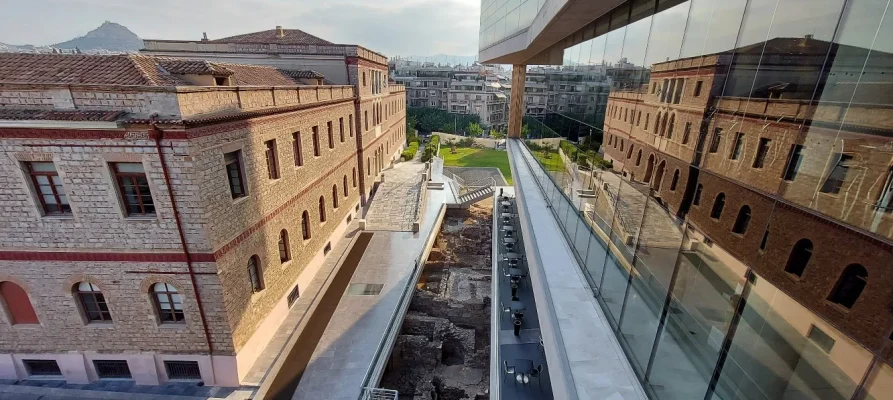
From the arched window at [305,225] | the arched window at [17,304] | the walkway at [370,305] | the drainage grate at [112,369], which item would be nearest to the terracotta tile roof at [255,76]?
the arched window at [305,225]

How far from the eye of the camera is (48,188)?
29.7 feet

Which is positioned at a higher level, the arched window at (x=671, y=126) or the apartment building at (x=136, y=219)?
the arched window at (x=671, y=126)

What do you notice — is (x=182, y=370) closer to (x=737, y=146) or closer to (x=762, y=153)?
(x=737, y=146)

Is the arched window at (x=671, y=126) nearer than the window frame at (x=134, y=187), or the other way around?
the arched window at (x=671, y=126)

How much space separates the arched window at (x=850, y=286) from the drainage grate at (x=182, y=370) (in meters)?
13.4

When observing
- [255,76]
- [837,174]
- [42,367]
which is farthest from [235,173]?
[837,174]

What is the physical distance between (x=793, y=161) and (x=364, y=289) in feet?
47.2

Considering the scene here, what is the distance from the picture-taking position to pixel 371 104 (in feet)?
81.4

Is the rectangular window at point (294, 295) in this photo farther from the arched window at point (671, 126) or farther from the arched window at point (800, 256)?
the arched window at point (800, 256)

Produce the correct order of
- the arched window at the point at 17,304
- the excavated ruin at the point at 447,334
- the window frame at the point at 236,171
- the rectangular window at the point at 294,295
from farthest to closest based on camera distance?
1. the rectangular window at the point at 294,295
2. the excavated ruin at the point at 447,334
3. the window frame at the point at 236,171
4. the arched window at the point at 17,304

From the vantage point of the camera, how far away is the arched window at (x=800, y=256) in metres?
3.10

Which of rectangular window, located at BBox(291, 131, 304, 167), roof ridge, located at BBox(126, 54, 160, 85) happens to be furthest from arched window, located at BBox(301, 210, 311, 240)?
roof ridge, located at BBox(126, 54, 160, 85)

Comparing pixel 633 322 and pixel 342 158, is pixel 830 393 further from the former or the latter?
pixel 342 158

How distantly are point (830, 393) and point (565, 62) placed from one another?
1306cm
